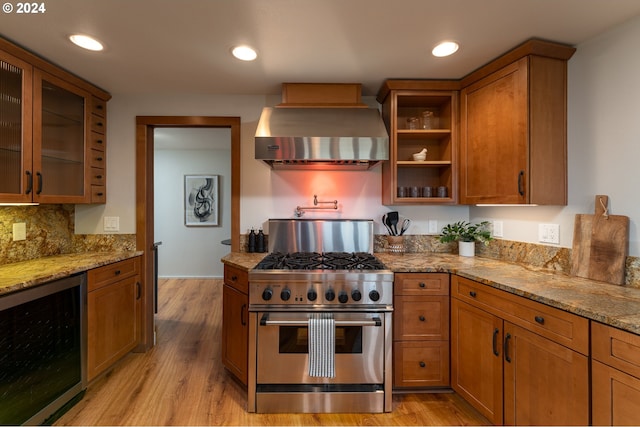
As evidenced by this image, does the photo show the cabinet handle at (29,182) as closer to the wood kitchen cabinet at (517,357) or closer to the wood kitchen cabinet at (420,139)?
the wood kitchen cabinet at (420,139)

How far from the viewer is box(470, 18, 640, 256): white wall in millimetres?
1488

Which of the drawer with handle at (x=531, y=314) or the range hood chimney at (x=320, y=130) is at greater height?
the range hood chimney at (x=320, y=130)

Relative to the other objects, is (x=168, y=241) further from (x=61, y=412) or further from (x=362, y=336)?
(x=362, y=336)

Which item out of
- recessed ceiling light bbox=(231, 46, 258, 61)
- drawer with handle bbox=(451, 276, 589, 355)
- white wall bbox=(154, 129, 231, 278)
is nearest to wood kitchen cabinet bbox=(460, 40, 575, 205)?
drawer with handle bbox=(451, 276, 589, 355)

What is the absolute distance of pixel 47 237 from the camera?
91.7 inches

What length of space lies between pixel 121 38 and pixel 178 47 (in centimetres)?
31

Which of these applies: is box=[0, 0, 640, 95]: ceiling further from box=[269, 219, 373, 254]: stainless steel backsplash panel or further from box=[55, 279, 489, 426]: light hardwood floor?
box=[55, 279, 489, 426]: light hardwood floor

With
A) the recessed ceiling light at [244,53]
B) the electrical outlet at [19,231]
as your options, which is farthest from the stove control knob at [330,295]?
the electrical outlet at [19,231]

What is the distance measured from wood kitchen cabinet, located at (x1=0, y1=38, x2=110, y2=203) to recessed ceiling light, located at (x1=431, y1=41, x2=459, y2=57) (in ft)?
8.41

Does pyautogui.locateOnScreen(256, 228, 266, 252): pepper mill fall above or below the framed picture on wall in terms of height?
below

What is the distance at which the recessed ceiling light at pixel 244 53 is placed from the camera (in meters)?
1.79

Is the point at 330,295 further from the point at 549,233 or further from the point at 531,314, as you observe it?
the point at 549,233

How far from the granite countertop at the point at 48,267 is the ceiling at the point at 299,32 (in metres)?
1.38

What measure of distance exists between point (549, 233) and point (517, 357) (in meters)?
0.88
